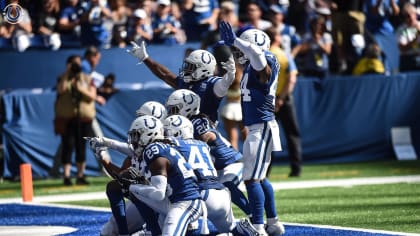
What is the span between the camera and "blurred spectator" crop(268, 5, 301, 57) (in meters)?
17.8

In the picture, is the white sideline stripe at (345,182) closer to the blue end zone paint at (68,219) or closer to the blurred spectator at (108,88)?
the blue end zone paint at (68,219)

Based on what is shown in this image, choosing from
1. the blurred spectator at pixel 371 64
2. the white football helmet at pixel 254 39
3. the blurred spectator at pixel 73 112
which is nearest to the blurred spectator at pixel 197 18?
the blurred spectator at pixel 371 64

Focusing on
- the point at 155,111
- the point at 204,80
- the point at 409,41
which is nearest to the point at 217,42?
the point at 204,80

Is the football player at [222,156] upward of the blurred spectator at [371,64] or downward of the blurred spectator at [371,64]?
upward

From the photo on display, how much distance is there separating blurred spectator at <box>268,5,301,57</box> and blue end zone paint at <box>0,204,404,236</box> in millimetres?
5771

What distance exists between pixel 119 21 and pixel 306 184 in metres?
5.61

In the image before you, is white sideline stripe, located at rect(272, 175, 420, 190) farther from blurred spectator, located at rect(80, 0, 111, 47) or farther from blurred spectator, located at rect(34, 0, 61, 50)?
blurred spectator, located at rect(34, 0, 61, 50)

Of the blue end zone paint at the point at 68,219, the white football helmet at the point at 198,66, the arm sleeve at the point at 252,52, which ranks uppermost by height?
the arm sleeve at the point at 252,52

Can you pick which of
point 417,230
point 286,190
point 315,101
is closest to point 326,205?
point 286,190

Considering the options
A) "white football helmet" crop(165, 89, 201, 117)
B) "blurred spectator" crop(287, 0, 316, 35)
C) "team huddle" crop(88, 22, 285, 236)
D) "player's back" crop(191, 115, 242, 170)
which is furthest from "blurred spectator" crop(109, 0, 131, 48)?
"white football helmet" crop(165, 89, 201, 117)

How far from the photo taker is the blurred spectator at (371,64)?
60.2 ft

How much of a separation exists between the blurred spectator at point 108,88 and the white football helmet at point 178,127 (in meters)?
8.03

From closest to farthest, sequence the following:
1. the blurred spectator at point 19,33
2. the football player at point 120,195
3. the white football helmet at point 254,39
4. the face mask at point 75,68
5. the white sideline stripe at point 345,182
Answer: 1. the football player at point 120,195
2. the white football helmet at point 254,39
3. the white sideline stripe at point 345,182
4. the face mask at point 75,68
5. the blurred spectator at point 19,33

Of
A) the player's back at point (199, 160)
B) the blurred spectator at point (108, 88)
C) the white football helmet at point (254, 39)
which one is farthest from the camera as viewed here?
the blurred spectator at point (108, 88)
